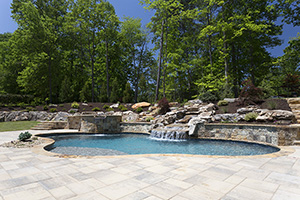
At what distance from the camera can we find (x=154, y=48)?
23750 mm

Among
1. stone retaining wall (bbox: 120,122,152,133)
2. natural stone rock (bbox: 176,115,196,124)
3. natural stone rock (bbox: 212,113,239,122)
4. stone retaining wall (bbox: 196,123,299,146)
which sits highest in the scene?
natural stone rock (bbox: 212,113,239,122)

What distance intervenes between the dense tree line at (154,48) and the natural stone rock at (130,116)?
3.75 meters

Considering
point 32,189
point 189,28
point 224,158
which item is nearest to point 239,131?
point 224,158

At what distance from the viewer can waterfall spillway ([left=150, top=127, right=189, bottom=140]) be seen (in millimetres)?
9648

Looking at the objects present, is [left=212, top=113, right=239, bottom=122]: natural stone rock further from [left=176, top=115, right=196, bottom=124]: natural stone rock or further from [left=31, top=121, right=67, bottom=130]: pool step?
[left=31, top=121, right=67, bottom=130]: pool step

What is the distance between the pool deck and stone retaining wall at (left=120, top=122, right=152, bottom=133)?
7827 mm

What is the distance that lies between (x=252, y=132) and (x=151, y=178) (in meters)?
7.35

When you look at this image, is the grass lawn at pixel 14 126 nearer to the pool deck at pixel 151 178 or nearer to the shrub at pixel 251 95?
the pool deck at pixel 151 178

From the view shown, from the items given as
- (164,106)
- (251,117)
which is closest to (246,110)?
(251,117)

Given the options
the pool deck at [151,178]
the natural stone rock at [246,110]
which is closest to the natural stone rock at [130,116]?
the natural stone rock at [246,110]

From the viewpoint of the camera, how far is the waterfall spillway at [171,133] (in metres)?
9.65

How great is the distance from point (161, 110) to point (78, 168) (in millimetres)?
10755

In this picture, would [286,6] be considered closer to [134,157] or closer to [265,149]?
[265,149]

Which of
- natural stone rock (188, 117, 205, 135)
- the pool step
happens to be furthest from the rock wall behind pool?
natural stone rock (188, 117, 205, 135)
